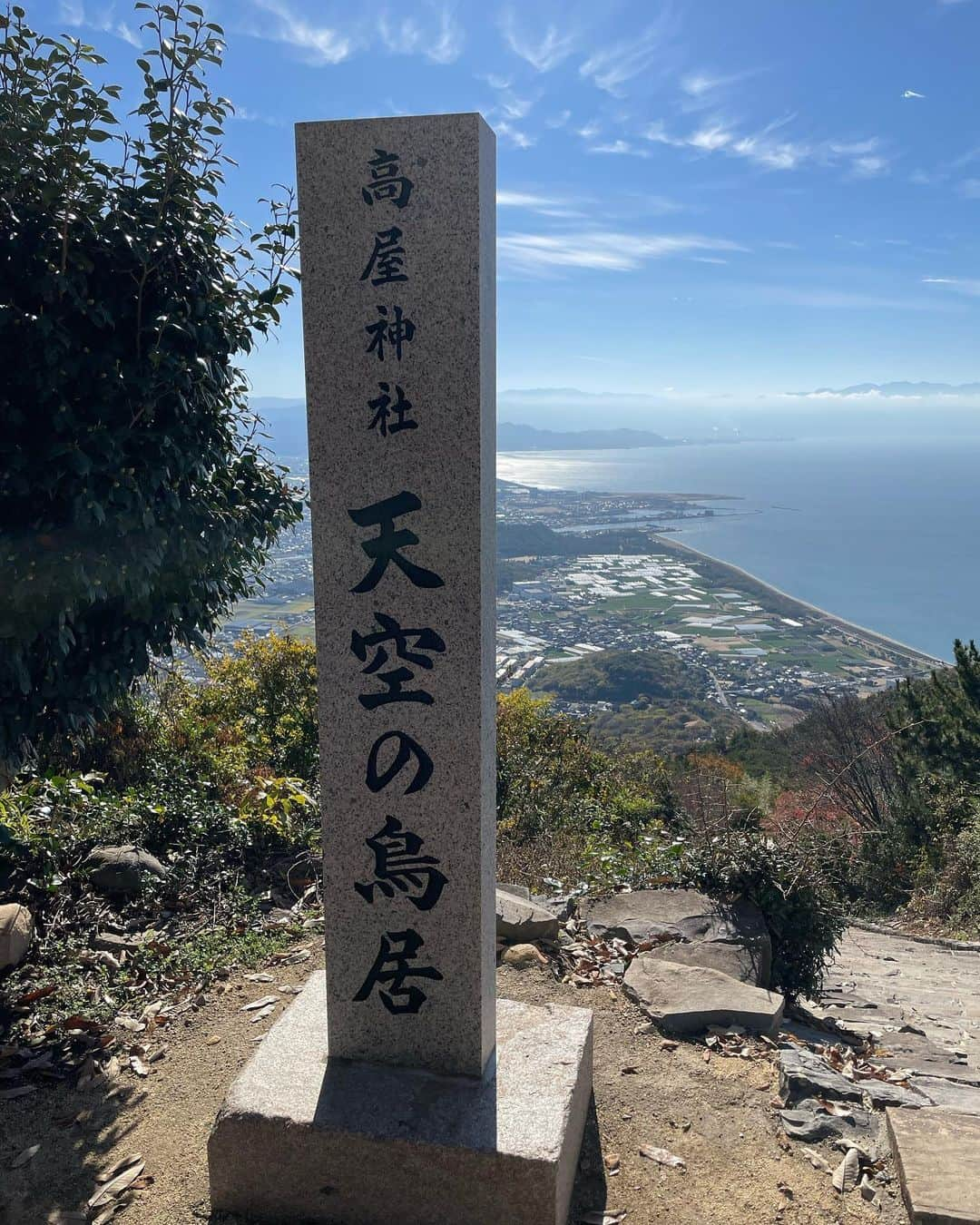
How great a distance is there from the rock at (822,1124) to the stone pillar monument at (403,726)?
96 cm

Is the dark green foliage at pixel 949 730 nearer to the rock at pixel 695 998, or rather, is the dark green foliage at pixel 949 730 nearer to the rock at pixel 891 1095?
the rock at pixel 695 998

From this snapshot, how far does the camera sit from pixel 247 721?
852cm

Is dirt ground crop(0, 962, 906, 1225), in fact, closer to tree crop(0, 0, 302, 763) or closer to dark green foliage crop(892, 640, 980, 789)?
tree crop(0, 0, 302, 763)

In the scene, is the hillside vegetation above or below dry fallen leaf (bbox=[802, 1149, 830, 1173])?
below

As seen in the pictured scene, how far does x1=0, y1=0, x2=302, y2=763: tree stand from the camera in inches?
137

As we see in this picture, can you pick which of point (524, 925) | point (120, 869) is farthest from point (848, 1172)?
point (120, 869)

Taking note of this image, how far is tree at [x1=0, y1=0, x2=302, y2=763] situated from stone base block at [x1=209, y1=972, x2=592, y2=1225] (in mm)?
2077

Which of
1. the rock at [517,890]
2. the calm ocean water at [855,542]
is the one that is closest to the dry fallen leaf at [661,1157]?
the rock at [517,890]

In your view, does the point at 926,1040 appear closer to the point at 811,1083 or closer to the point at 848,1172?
the point at 811,1083

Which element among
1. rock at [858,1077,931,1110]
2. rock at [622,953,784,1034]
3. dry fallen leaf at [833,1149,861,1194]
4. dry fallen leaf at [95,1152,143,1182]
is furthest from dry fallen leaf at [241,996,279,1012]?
rock at [858,1077,931,1110]

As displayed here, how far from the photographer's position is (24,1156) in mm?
3408

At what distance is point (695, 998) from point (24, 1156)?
124 inches

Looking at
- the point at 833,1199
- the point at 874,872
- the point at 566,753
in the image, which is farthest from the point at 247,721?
the point at 874,872

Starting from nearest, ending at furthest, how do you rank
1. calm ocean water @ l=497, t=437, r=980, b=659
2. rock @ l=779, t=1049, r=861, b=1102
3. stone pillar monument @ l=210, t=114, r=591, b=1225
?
stone pillar monument @ l=210, t=114, r=591, b=1225 < rock @ l=779, t=1049, r=861, b=1102 < calm ocean water @ l=497, t=437, r=980, b=659
